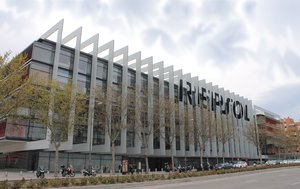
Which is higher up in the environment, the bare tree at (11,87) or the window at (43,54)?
the window at (43,54)

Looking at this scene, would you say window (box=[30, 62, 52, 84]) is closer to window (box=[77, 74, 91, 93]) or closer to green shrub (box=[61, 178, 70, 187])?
window (box=[77, 74, 91, 93])

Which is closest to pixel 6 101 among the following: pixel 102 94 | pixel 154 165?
pixel 102 94

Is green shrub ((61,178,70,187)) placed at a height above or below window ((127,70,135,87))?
below

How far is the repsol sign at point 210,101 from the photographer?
58.3 meters

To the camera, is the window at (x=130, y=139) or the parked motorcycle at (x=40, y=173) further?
the window at (x=130, y=139)

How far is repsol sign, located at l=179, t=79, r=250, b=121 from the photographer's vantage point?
58281mm

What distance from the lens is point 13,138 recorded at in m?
35.6

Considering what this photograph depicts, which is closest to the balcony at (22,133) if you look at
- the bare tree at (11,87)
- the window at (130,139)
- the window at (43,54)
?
the window at (43,54)

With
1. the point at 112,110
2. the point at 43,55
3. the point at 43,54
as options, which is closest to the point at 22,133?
the point at 43,55

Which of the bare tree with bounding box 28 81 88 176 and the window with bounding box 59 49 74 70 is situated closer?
the bare tree with bounding box 28 81 88 176

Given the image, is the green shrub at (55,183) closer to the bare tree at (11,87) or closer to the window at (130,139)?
the bare tree at (11,87)

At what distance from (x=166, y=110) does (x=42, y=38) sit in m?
20.2

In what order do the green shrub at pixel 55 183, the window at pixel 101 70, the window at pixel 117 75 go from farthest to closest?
the window at pixel 117 75
the window at pixel 101 70
the green shrub at pixel 55 183

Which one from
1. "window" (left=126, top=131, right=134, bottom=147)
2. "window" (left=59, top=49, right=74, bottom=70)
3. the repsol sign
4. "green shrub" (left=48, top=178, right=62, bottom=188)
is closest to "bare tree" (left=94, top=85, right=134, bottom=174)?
"window" (left=59, top=49, right=74, bottom=70)
